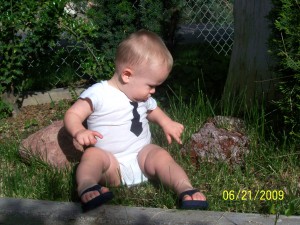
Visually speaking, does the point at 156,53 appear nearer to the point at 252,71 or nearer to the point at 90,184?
the point at 90,184

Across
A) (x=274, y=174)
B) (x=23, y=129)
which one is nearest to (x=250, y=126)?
(x=274, y=174)

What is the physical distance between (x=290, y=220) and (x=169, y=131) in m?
1.04

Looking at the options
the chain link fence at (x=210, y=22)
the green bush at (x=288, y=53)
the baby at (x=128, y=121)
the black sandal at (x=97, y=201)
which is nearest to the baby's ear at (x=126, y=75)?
the baby at (x=128, y=121)

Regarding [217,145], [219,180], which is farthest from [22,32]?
[219,180]

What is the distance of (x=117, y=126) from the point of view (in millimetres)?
4023

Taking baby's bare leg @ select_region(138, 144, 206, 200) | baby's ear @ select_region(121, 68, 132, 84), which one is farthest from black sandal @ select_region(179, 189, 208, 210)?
baby's ear @ select_region(121, 68, 132, 84)

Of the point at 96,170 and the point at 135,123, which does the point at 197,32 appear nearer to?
the point at 135,123

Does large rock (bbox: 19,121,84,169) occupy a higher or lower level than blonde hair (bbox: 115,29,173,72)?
lower

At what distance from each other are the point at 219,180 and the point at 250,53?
1.63 meters

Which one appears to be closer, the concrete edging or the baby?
the concrete edging

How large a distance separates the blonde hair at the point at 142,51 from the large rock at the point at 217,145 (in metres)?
0.60

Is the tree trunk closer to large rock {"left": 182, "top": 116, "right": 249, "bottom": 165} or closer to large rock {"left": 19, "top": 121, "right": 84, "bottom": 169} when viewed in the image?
Answer: large rock {"left": 182, "top": 116, "right": 249, "bottom": 165}

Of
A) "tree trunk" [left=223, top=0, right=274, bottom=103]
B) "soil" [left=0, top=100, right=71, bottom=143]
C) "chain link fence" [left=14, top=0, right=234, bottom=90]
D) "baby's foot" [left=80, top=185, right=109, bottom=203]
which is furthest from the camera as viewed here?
"chain link fence" [left=14, top=0, right=234, bottom=90]

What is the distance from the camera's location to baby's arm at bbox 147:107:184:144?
4.01 meters
